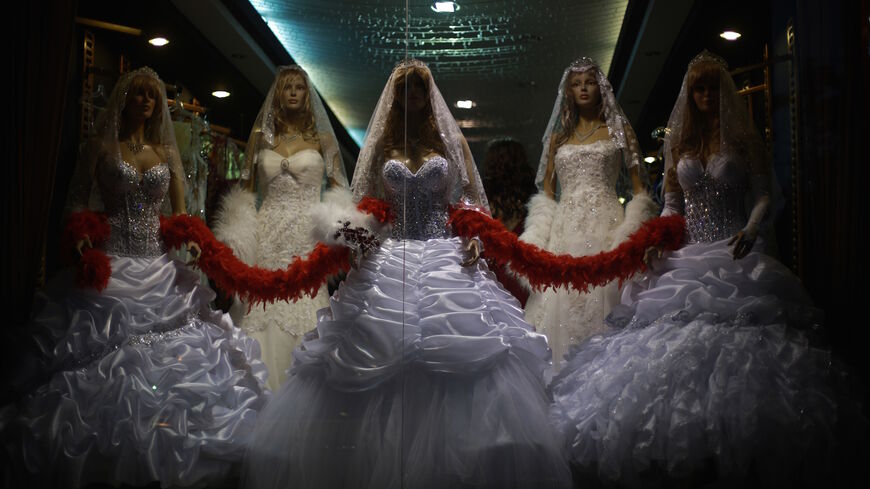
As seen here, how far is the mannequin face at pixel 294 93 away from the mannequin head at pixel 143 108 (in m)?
0.62

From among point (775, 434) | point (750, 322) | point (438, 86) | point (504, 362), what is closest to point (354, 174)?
point (438, 86)

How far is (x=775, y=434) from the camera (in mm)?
3502

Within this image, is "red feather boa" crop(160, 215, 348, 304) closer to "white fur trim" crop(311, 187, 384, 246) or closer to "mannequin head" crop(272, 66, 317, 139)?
"white fur trim" crop(311, 187, 384, 246)

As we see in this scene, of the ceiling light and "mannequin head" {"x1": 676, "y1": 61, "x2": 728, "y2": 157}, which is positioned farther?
the ceiling light

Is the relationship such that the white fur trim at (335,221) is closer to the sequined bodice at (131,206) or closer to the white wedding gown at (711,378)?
the sequined bodice at (131,206)

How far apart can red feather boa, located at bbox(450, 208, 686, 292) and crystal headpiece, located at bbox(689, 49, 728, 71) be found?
750 millimetres

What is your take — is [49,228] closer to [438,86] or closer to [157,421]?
[157,421]

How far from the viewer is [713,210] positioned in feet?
14.2

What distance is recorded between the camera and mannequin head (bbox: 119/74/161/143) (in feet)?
15.3

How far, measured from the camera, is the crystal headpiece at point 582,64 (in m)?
4.82

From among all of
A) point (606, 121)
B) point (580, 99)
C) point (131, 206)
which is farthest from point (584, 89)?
point (131, 206)

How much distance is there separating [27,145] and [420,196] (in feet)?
5.91

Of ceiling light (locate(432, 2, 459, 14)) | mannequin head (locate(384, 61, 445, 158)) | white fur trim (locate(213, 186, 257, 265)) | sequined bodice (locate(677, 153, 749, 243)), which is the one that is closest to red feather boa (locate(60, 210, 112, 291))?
white fur trim (locate(213, 186, 257, 265))

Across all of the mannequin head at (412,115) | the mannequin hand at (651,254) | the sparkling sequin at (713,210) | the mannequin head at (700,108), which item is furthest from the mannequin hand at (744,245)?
the mannequin head at (412,115)
